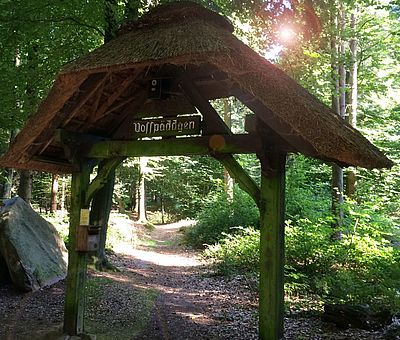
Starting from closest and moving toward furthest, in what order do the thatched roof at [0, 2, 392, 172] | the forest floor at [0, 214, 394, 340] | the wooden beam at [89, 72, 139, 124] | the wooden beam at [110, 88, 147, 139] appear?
1. the thatched roof at [0, 2, 392, 172]
2. the wooden beam at [89, 72, 139, 124]
3. the wooden beam at [110, 88, 147, 139]
4. the forest floor at [0, 214, 394, 340]

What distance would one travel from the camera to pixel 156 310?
303 inches

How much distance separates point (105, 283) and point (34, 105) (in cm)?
540

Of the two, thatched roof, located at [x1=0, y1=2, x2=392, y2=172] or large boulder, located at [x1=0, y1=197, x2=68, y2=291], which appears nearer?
thatched roof, located at [x1=0, y1=2, x2=392, y2=172]

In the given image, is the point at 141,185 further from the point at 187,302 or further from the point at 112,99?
the point at 112,99

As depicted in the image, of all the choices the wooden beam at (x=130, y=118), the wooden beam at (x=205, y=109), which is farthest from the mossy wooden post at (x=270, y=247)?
the wooden beam at (x=130, y=118)

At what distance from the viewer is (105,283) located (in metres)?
9.14

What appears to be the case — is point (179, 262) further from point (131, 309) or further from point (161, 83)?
point (161, 83)

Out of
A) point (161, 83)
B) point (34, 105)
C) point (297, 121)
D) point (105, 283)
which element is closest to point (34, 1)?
point (34, 105)

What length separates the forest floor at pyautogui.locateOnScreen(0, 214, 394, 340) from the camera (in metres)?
6.16

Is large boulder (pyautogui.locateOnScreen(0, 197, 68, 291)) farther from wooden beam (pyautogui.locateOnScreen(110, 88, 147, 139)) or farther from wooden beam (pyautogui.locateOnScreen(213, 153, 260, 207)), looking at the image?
wooden beam (pyautogui.locateOnScreen(213, 153, 260, 207))

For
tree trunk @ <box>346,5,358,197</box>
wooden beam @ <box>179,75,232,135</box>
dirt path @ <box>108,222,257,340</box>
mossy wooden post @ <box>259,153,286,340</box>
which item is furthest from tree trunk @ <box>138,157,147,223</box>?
mossy wooden post @ <box>259,153,286,340</box>

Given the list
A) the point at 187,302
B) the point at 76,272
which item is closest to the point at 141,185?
the point at 187,302

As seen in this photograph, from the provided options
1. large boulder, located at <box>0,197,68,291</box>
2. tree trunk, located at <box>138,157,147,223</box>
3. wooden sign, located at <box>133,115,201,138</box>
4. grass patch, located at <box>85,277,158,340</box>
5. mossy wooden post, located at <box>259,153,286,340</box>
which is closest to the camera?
mossy wooden post, located at <box>259,153,286,340</box>

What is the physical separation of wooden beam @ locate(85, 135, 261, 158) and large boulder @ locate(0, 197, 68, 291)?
3533mm
